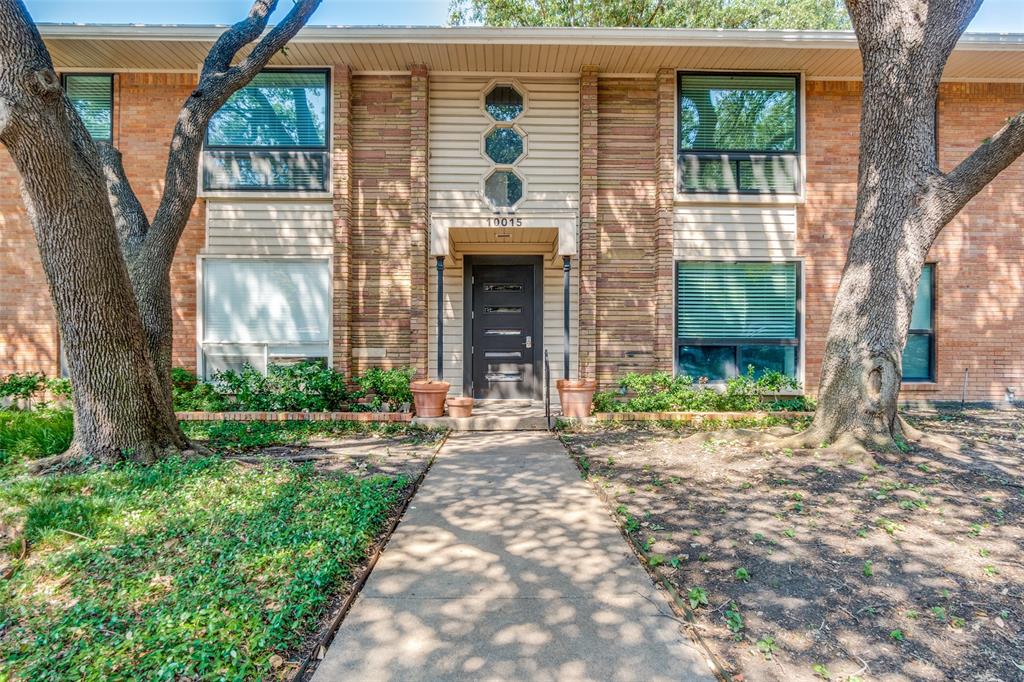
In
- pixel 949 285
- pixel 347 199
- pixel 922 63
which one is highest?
pixel 922 63

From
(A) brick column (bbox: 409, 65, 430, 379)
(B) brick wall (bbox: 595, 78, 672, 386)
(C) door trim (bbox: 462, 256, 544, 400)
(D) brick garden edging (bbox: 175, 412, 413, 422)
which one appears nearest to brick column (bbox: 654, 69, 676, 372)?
(B) brick wall (bbox: 595, 78, 672, 386)

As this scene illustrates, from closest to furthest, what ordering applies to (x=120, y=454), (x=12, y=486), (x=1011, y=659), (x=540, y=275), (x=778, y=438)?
(x=1011, y=659) → (x=12, y=486) → (x=120, y=454) → (x=778, y=438) → (x=540, y=275)

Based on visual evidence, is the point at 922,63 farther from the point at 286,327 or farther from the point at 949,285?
the point at 286,327

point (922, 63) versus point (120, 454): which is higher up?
point (922, 63)

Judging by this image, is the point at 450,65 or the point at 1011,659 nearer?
the point at 1011,659

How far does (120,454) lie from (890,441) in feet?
22.3

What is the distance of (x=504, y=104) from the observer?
8.09 meters

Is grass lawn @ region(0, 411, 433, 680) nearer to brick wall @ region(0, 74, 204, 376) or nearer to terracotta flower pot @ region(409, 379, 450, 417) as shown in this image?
terracotta flower pot @ region(409, 379, 450, 417)

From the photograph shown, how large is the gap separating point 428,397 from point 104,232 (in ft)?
12.7

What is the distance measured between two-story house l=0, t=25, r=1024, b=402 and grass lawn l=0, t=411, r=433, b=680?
13.0ft

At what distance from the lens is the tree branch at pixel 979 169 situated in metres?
4.69

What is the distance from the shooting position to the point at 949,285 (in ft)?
26.4

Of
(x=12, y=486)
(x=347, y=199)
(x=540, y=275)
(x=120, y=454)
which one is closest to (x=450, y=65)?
(x=347, y=199)

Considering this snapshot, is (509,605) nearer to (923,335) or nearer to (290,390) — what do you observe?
(290,390)
